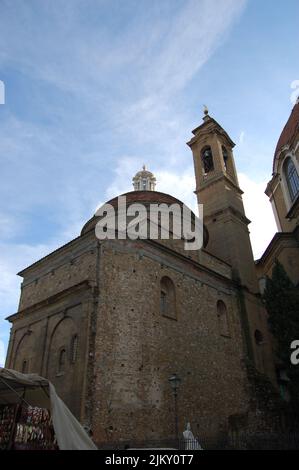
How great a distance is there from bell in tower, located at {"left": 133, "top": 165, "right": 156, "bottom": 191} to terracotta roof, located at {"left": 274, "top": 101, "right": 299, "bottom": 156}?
888 centimetres

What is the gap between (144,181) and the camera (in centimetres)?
2756

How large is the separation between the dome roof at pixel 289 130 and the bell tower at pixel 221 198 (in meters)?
3.34

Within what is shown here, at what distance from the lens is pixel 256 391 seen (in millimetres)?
15734

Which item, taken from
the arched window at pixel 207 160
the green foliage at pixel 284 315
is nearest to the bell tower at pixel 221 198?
the arched window at pixel 207 160

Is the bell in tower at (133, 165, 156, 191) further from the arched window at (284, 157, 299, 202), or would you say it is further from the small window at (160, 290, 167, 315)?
the small window at (160, 290, 167, 315)

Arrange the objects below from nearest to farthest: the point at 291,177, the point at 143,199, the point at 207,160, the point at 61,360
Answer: the point at 61,360 → the point at 143,199 → the point at 207,160 → the point at 291,177

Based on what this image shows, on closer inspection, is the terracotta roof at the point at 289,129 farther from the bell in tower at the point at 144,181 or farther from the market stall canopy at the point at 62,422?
the market stall canopy at the point at 62,422

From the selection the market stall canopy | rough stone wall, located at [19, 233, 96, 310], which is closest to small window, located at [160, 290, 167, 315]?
rough stone wall, located at [19, 233, 96, 310]

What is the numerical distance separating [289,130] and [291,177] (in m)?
3.08

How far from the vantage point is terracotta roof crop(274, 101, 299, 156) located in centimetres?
2309

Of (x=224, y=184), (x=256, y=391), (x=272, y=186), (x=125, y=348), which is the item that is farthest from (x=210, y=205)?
(x=125, y=348)

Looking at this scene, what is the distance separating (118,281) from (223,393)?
6.34 m

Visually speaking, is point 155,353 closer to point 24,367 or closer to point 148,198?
point 24,367

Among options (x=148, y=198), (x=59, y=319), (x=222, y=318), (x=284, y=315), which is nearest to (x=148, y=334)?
(x=59, y=319)
